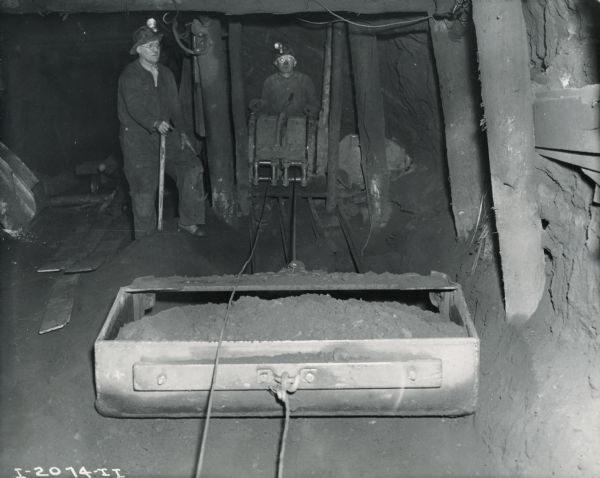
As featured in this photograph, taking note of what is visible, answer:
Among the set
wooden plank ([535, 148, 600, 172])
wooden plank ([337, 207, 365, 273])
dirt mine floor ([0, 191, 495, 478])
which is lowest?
dirt mine floor ([0, 191, 495, 478])

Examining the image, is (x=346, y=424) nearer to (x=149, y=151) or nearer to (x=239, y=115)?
(x=149, y=151)

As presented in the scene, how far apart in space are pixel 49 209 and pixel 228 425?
219 inches

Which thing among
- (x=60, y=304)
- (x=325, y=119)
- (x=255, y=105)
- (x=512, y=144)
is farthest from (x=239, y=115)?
(x=512, y=144)

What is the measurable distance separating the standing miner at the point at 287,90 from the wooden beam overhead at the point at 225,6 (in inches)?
124

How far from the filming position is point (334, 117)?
7.25 m

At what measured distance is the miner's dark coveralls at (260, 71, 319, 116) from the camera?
8.09 meters

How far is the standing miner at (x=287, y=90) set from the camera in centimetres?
804

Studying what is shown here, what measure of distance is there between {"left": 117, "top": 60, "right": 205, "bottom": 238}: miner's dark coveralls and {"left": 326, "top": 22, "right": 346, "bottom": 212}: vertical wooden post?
1.79 m

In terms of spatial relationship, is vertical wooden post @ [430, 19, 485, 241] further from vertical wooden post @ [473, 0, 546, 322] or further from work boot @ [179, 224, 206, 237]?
work boot @ [179, 224, 206, 237]

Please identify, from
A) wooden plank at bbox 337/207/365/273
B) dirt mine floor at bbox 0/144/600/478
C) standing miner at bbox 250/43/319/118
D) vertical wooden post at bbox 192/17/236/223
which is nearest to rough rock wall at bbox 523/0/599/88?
dirt mine floor at bbox 0/144/600/478

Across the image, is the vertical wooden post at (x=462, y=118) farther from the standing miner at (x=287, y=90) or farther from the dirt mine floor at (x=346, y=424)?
the standing miner at (x=287, y=90)

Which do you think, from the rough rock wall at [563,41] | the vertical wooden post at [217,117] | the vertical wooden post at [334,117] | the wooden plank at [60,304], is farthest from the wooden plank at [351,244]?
the rough rock wall at [563,41]

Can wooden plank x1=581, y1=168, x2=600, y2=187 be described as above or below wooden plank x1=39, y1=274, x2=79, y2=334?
above

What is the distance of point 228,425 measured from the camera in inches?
137
